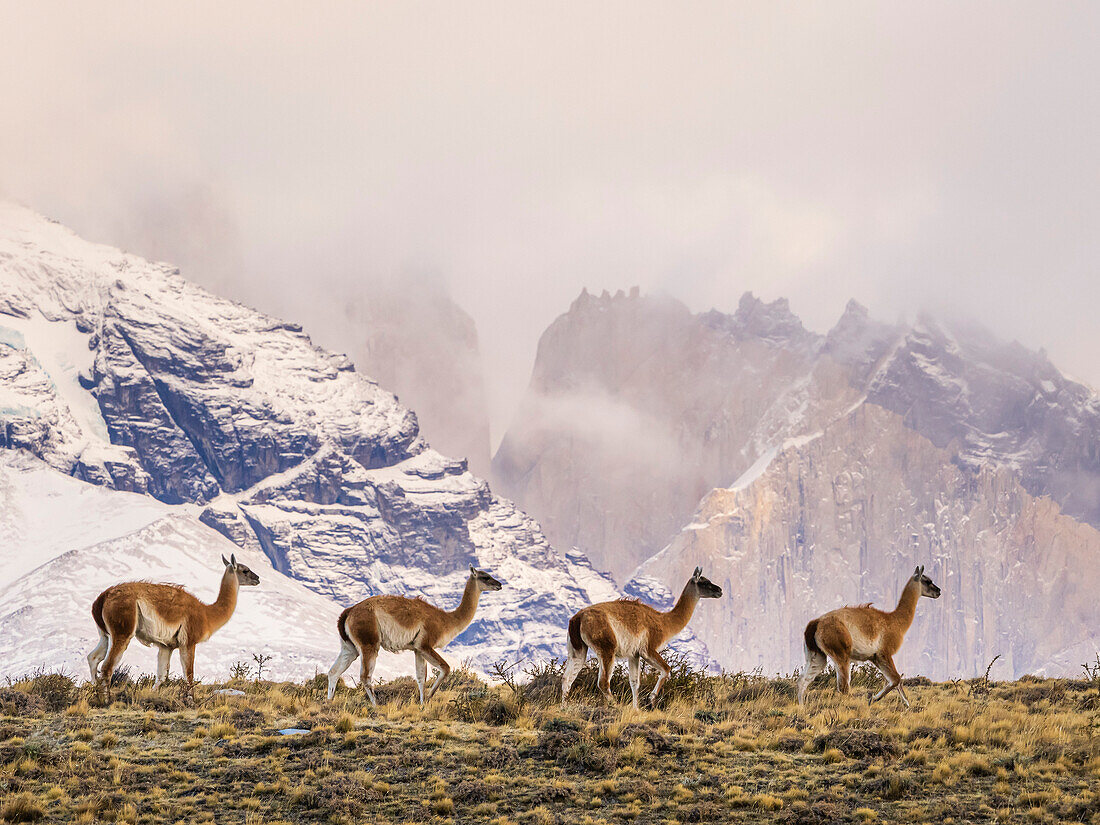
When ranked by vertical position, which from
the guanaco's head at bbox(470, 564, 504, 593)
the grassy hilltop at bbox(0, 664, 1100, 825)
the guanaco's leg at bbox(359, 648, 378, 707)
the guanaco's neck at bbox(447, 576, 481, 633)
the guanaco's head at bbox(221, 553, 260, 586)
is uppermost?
the guanaco's head at bbox(470, 564, 504, 593)

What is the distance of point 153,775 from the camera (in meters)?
17.1

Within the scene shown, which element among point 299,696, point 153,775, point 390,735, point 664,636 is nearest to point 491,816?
A: point 390,735

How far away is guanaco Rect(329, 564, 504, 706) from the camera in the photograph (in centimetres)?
2133

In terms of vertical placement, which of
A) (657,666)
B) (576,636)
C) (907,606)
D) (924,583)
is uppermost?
(924,583)

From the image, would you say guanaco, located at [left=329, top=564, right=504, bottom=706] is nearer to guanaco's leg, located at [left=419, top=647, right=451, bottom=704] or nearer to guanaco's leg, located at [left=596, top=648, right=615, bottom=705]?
guanaco's leg, located at [left=419, top=647, right=451, bottom=704]

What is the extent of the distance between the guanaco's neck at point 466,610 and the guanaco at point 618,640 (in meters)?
2.72

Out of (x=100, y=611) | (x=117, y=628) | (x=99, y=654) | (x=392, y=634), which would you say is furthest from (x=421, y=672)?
(x=99, y=654)

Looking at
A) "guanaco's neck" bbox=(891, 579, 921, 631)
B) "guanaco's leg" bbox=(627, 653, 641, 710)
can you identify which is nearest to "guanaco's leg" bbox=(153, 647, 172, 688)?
"guanaco's leg" bbox=(627, 653, 641, 710)

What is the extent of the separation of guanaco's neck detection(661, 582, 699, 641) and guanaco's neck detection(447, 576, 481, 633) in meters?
3.99

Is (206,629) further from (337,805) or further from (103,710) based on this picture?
(337,805)

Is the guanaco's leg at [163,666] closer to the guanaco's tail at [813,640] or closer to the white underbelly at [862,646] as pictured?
the guanaco's tail at [813,640]

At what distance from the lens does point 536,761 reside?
1769 centimetres

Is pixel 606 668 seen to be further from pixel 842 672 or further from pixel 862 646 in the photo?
pixel 862 646

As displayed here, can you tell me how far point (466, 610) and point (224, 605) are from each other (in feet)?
18.0
